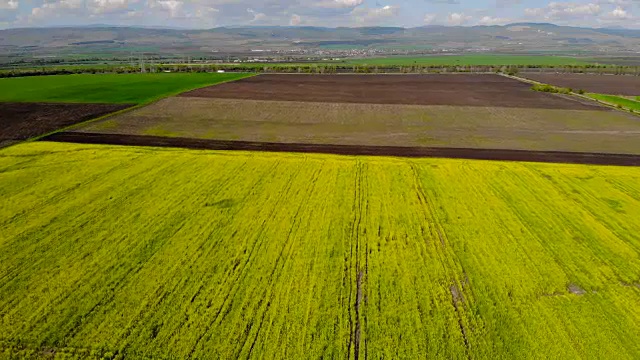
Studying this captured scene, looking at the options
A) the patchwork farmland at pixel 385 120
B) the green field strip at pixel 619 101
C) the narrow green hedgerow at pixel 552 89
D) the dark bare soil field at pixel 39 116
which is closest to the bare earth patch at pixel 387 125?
the patchwork farmland at pixel 385 120

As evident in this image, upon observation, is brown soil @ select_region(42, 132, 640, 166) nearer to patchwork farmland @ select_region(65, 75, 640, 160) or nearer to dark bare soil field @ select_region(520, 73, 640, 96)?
patchwork farmland @ select_region(65, 75, 640, 160)

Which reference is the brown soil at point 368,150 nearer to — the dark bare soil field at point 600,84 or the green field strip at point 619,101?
the green field strip at point 619,101

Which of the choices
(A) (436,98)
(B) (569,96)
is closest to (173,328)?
(A) (436,98)

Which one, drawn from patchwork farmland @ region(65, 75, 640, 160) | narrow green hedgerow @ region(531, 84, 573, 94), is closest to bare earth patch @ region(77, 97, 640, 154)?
patchwork farmland @ region(65, 75, 640, 160)

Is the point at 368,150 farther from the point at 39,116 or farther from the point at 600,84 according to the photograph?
the point at 600,84

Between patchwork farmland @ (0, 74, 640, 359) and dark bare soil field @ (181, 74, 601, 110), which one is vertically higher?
dark bare soil field @ (181, 74, 601, 110)

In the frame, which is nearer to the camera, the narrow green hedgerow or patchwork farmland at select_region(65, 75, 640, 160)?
patchwork farmland at select_region(65, 75, 640, 160)
